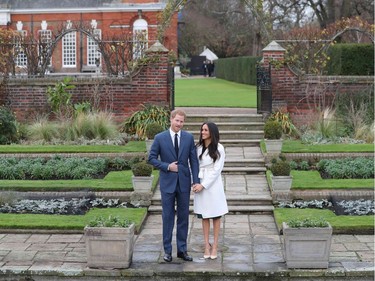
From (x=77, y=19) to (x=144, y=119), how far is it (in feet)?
109

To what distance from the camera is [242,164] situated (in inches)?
575

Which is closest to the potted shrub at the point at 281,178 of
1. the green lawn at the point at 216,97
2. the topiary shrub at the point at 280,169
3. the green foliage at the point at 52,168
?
the topiary shrub at the point at 280,169

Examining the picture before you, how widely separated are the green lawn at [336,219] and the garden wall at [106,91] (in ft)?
24.8

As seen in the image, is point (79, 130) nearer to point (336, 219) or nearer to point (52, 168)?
point (52, 168)

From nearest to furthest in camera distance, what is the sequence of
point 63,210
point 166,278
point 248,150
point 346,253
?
1. point 166,278
2. point 346,253
3. point 63,210
4. point 248,150

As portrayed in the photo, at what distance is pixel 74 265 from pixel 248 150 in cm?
766

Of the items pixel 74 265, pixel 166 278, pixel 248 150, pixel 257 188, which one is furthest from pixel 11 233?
pixel 248 150

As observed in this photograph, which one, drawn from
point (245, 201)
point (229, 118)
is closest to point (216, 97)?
point (229, 118)

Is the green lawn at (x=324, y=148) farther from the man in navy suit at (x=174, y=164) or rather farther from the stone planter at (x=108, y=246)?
the stone planter at (x=108, y=246)

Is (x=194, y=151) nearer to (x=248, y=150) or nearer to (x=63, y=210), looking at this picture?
(x=63, y=210)

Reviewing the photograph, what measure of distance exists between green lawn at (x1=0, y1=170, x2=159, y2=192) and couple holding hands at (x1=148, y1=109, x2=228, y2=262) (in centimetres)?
361

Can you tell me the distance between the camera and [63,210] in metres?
11.7

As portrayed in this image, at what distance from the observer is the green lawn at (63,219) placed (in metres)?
10.5

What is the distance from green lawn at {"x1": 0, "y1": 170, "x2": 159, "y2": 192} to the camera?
12.5 metres
